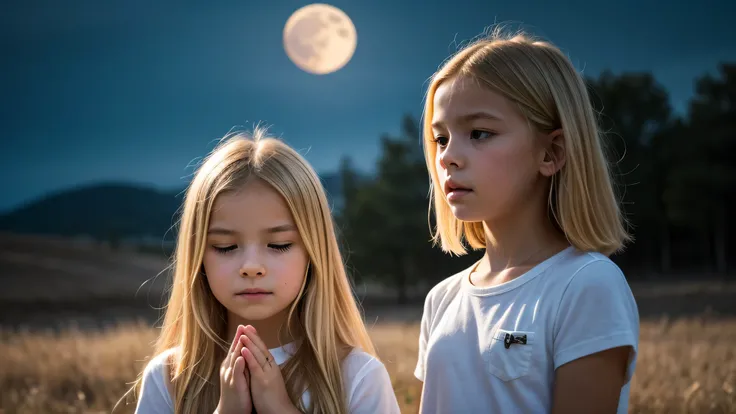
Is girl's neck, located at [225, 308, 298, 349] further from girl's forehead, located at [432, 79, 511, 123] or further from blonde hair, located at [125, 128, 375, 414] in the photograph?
girl's forehead, located at [432, 79, 511, 123]

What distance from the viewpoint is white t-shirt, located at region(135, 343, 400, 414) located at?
3.00m

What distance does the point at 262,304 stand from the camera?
2.94 meters

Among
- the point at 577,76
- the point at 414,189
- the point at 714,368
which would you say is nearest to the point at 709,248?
the point at 414,189

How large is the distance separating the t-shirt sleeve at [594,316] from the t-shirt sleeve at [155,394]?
1.74 m

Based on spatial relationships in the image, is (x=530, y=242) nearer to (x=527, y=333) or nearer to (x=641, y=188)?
(x=527, y=333)

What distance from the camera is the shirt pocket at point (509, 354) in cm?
284

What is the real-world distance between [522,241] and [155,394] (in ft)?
5.91

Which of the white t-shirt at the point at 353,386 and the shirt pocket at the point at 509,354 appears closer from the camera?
the shirt pocket at the point at 509,354

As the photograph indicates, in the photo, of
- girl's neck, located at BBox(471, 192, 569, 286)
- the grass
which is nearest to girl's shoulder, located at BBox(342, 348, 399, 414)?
girl's neck, located at BBox(471, 192, 569, 286)

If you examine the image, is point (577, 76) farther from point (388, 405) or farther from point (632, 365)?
point (388, 405)

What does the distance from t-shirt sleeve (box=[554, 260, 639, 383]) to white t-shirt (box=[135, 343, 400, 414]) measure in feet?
2.44

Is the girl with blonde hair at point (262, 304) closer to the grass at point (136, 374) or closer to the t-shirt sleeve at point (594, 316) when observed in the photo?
the t-shirt sleeve at point (594, 316)

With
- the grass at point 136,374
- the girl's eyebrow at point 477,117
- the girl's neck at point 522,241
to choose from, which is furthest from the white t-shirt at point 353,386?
the girl's eyebrow at point 477,117

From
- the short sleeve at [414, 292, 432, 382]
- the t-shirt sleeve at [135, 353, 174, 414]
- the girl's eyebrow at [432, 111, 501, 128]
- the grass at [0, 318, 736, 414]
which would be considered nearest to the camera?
the girl's eyebrow at [432, 111, 501, 128]
